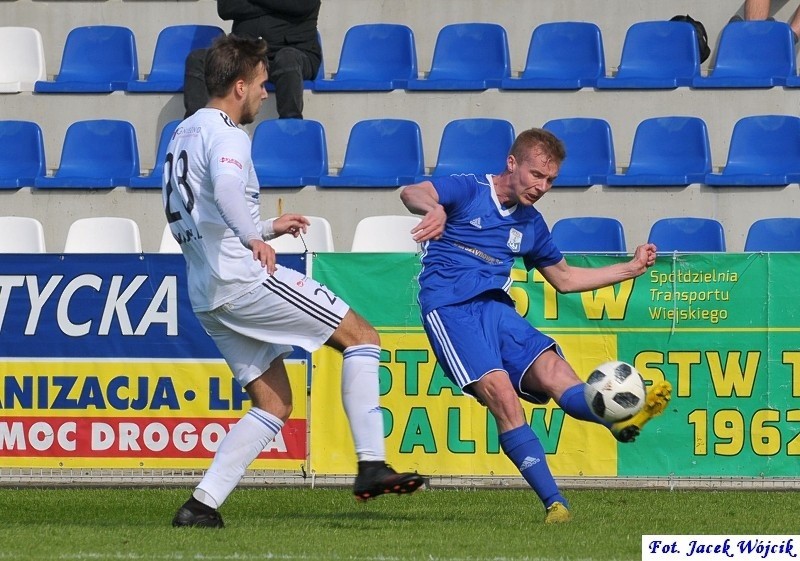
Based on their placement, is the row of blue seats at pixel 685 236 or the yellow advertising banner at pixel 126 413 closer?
the yellow advertising banner at pixel 126 413

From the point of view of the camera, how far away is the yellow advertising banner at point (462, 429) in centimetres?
792

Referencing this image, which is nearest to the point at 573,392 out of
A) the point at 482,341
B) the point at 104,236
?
the point at 482,341

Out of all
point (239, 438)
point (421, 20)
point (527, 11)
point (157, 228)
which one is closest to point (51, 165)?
point (157, 228)

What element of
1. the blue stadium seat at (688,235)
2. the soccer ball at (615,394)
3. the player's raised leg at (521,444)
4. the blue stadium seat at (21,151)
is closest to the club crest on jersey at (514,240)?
the player's raised leg at (521,444)

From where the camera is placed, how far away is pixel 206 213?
5.67 metres

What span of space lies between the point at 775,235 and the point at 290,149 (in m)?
4.12

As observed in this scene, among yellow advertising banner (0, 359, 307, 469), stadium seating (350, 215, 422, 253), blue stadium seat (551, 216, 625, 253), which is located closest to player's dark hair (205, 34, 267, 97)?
yellow advertising banner (0, 359, 307, 469)

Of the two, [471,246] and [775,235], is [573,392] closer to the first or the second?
[471,246]

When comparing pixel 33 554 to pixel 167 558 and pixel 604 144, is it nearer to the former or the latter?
pixel 167 558

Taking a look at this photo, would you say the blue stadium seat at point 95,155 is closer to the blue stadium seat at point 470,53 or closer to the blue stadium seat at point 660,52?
the blue stadium seat at point 470,53

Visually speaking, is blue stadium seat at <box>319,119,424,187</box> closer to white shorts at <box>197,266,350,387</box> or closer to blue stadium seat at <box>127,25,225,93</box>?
blue stadium seat at <box>127,25,225,93</box>

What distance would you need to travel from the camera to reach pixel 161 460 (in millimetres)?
8000

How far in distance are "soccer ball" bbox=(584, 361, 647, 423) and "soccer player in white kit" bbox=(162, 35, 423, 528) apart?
3.15 ft

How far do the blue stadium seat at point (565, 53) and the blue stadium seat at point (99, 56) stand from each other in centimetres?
364
